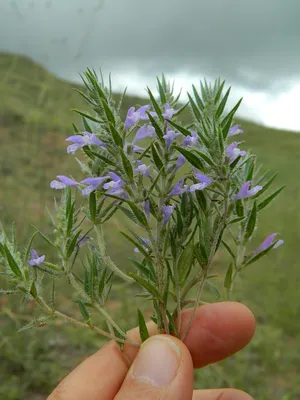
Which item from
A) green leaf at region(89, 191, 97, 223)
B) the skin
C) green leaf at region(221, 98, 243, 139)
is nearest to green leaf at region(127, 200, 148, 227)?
green leaf at region(89, 191, 97, 223)

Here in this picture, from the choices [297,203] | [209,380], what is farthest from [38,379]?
[297,203]

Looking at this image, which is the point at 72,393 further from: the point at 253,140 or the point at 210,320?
the point at 253,140

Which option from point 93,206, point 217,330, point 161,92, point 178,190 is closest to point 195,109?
point 161,92

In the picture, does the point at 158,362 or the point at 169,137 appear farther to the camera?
the point at 158,362

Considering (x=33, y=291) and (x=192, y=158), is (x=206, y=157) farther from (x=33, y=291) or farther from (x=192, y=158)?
(x=33, y=291)

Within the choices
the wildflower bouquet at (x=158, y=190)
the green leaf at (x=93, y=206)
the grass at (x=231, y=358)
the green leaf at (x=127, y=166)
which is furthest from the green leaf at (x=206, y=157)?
the grass at (x=231, y=358)

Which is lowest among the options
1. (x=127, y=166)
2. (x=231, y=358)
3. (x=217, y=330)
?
(x=231, y=358)

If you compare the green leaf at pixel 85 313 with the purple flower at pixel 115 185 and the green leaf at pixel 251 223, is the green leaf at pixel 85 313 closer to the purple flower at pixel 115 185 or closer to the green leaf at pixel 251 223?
the purple flower at pixel 115 185
